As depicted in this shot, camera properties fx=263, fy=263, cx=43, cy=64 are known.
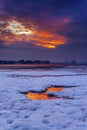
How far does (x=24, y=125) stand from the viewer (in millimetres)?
8242

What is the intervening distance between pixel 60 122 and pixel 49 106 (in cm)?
274

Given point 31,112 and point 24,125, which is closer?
point 24,125

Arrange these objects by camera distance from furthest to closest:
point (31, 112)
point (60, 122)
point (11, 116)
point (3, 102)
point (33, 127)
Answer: point (3, 102) < point (31, 112) < point (11, 116) < point (60, 122) < point (33, 127)

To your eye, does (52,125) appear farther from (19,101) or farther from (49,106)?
(19,101)

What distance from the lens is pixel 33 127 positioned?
8.04m

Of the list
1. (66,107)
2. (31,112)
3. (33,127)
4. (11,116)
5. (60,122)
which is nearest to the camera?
(33,127)

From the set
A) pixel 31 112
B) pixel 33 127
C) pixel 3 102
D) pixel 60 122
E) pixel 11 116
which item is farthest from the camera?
pixel 3 102

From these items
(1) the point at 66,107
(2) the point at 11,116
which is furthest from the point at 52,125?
(1) the point at 66,107

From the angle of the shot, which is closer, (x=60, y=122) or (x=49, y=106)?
(x=60, y=122)

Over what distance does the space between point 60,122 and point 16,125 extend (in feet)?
4.79

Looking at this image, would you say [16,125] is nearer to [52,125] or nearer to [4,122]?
[4,122]

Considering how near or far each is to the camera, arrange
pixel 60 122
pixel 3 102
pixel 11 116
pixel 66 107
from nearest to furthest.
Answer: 1. pixel 60 122
2. pixel 11 116
3. pixel 66 107
4. pixel 3 102

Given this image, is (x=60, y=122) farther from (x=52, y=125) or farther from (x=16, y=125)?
(x=16, y=125)

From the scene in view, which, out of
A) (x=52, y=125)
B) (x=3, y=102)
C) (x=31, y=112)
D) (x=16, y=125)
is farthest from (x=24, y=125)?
(x=3, y=102)
